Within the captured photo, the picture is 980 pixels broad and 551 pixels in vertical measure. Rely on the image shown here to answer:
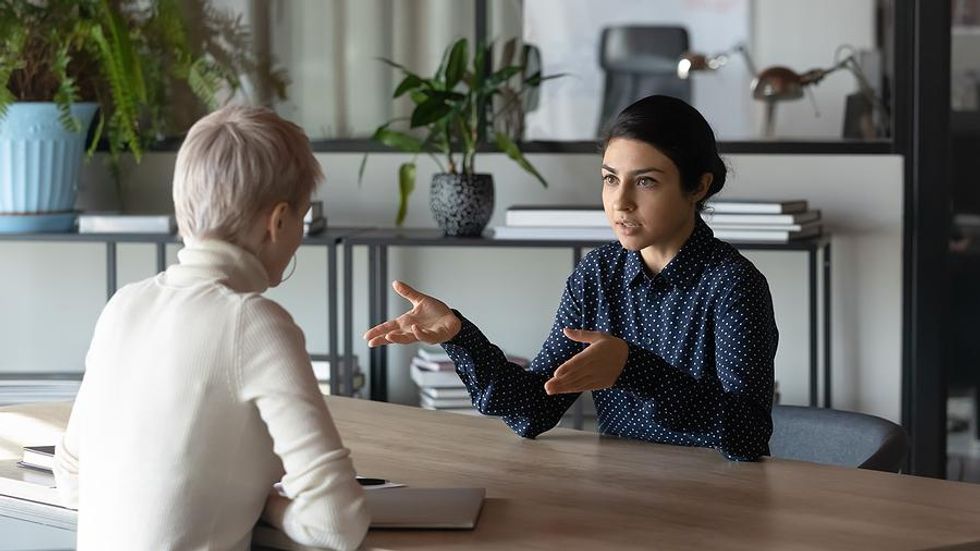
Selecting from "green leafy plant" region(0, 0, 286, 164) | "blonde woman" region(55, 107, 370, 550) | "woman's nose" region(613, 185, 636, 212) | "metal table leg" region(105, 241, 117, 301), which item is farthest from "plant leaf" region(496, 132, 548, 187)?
"blonde woman" region(55, 107, 370, 550)

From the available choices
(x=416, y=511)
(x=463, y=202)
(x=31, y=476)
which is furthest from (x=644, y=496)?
(x=463, y=202)

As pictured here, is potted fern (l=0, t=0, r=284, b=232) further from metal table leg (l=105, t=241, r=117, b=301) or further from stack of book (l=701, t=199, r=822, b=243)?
stack of book (l=701, t=199, r=822, b=243)

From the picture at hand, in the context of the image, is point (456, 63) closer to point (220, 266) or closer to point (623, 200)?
point (623, 200)

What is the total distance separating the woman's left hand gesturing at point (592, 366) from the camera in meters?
1.77

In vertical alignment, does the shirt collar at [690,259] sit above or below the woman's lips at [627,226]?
below

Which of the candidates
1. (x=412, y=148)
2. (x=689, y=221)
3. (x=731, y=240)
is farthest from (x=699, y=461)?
(x=412, y=148)

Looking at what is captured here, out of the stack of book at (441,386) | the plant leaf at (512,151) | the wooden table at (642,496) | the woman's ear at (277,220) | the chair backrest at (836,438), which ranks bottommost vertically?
the stack of book at (441,386)

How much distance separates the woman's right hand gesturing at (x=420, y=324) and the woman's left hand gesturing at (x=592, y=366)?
0.21 meters

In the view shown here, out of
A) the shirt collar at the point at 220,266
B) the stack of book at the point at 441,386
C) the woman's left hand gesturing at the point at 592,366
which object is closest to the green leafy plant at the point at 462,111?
the stack of book at the point at 441,386

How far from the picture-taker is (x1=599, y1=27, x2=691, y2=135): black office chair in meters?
3.76

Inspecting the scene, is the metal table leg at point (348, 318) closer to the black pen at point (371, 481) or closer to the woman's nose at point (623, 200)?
the woman's nose at point (623, 200)

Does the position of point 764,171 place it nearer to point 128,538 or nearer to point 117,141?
point 117,141

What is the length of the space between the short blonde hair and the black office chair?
7.63 feet

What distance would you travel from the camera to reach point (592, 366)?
1807 mm
